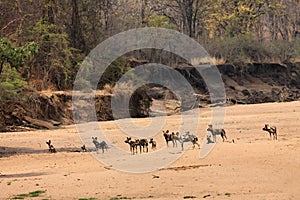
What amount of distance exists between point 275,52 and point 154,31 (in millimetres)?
14184

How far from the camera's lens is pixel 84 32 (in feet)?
147

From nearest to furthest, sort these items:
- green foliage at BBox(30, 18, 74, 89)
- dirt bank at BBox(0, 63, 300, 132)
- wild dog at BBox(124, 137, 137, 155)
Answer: wild dog at BBox(124, 137, 137, 155) → dirt bank at BBox(0, 63, 300, 132) → green foliage at BBox(30, 18, 74, 89)

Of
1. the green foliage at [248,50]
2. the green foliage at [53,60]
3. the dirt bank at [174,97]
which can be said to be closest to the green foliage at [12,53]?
the dirt bank at [174,97]

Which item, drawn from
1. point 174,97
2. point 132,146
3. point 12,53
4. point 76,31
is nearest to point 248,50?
point 174,97

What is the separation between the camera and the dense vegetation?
30489 millimetres

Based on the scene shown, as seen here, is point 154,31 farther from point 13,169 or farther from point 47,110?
point 13,169

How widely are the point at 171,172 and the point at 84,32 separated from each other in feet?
97.1

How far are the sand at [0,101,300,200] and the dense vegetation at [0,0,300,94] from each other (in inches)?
120

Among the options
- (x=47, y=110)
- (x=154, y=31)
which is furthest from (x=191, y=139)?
(x=154, y=31)

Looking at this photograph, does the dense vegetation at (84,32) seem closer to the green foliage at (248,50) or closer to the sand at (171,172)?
the green foliage at (248,50)

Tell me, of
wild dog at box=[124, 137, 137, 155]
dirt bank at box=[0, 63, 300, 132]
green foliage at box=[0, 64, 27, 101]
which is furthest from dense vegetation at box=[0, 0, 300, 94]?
wild dog at box=[124, 137, 137, 155]

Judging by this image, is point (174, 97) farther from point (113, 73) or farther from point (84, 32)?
point (84, 32)

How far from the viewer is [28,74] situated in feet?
123

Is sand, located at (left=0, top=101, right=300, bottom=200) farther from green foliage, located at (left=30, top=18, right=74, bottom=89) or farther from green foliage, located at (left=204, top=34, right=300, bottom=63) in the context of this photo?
green foliage, located at (left=204, top=34, right=300, bottom=63)
